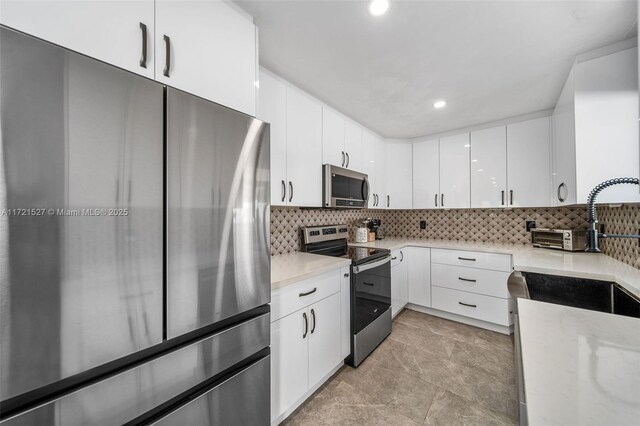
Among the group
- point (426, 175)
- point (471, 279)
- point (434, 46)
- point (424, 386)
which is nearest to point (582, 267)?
point (471, 279)

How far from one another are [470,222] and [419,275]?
103 centimetres

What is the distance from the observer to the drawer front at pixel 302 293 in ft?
4.59

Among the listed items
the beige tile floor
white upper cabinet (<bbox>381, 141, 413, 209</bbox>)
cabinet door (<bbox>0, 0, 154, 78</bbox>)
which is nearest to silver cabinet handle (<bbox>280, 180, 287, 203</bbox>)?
cabinet door (<bbox>0, 0, 154, 78</bbox>)

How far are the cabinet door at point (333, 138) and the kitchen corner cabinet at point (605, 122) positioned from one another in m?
1.76

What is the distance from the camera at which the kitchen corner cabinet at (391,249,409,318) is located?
283cm

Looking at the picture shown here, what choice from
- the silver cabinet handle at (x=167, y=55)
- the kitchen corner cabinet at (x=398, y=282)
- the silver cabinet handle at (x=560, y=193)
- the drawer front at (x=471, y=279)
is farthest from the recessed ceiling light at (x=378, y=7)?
the drawer front at (x=471, y=279)

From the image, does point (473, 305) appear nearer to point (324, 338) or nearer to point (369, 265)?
point (369, 265)

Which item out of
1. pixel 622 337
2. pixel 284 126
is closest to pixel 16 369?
pixel 622 337

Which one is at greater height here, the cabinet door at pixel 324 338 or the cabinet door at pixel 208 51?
the cabinet door at pixel 208 51

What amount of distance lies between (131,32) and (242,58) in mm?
495

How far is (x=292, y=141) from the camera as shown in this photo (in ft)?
6.48

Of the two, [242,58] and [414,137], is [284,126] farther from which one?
[414,137]

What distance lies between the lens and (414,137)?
346cm

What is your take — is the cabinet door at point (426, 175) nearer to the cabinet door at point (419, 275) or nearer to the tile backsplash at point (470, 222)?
the tile backsplash at point (470, 222)
